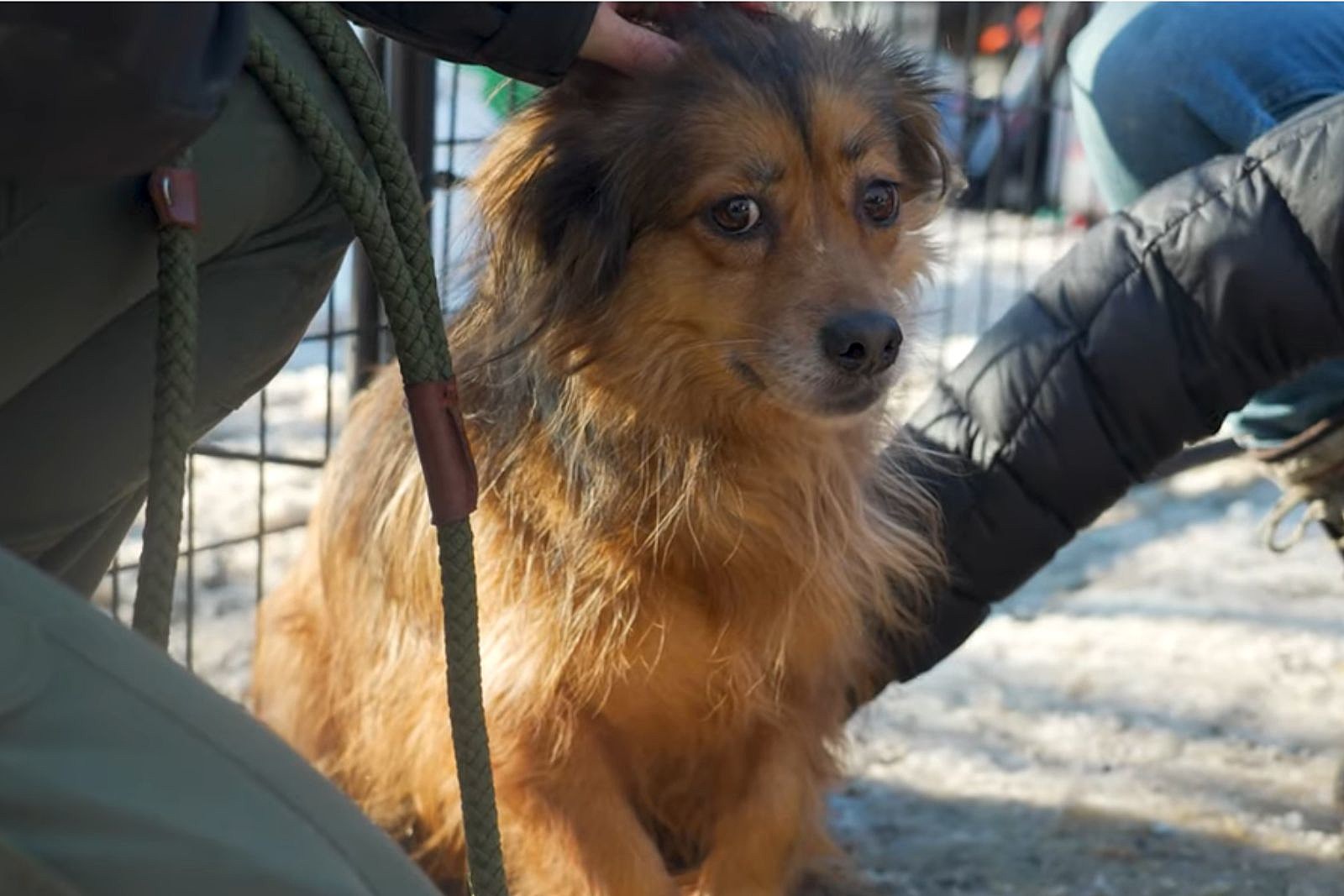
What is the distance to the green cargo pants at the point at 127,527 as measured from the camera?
113 cm

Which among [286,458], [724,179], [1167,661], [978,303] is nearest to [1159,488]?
[1167,661]

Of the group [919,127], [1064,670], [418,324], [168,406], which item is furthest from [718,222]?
[1064,670]

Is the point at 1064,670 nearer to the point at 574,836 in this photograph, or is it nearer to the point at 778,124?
the point at 574,836

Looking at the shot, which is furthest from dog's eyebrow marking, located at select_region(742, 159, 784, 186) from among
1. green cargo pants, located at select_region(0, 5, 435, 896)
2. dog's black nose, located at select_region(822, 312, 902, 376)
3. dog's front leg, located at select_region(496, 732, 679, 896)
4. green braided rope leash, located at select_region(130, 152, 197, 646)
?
green braided rope leash, located at select_region(130, 152, 197, 646)

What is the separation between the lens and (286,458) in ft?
11.9

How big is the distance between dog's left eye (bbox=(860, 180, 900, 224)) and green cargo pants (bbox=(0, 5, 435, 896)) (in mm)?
867

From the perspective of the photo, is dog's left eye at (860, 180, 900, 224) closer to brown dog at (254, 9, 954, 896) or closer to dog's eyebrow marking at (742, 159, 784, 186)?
brown dog at (254, 9, 954, 896)

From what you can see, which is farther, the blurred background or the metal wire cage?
the metal wire cage

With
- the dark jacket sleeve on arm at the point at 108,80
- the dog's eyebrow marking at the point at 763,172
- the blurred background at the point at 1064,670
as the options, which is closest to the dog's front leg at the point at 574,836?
the blurred background at the point at 1064,670

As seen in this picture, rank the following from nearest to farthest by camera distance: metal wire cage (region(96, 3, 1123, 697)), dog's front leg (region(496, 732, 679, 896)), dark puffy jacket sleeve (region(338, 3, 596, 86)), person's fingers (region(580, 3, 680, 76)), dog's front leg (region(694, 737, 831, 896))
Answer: dark puffy jacket sleeve (region(338, 3, 596, 86)) < person's fingers (region(580, 3, 680, 76)) < dog's front leg (region(496, 732, 679, 896)) < dog's front leg (region(694, 737, 831, 896)) < metal wire cage (region(96, 3, 1123, 697))

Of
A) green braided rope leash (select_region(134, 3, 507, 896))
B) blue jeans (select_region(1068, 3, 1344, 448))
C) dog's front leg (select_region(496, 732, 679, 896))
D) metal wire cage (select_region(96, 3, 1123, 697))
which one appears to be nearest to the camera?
green braided rope leash (select_region(134, 3, 507, 896))

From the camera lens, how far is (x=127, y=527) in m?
2.04

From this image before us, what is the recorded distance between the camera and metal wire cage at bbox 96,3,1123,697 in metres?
3.14

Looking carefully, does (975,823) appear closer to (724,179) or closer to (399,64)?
(724,179)
